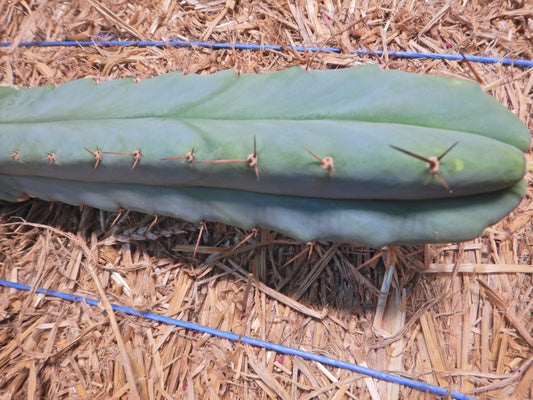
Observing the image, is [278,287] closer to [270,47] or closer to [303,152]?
[303,152]

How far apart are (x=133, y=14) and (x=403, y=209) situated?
7.74ft

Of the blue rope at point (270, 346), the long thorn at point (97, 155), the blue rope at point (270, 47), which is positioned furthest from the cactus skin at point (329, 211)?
the blue rope at point (270, 47)

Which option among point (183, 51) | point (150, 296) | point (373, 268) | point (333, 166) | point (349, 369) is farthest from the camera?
point (183, 51)

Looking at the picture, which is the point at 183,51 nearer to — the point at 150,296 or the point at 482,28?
the point at 150,296

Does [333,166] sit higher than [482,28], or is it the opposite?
[482,28]

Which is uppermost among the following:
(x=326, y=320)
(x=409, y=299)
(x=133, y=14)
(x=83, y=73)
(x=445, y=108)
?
(x=133, y=14)

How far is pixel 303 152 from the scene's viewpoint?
3.74 ft

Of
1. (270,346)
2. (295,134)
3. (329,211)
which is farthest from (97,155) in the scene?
(270,346)

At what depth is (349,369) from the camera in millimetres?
1704

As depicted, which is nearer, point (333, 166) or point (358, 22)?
point (333, 166)

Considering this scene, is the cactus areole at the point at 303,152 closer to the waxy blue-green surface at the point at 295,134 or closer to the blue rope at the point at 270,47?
the waxy blue-green surface at the point at 295,134

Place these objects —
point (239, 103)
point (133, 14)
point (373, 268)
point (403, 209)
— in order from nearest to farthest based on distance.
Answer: point (403, 209) → point (239, 103) → point (373, 268) → point (133, 14)

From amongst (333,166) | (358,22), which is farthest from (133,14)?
(333,166)

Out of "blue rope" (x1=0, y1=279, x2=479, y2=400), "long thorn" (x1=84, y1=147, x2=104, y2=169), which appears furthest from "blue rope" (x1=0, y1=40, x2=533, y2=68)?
"blue rope" (x1=0, y1=279, x2=479, y2=400)
